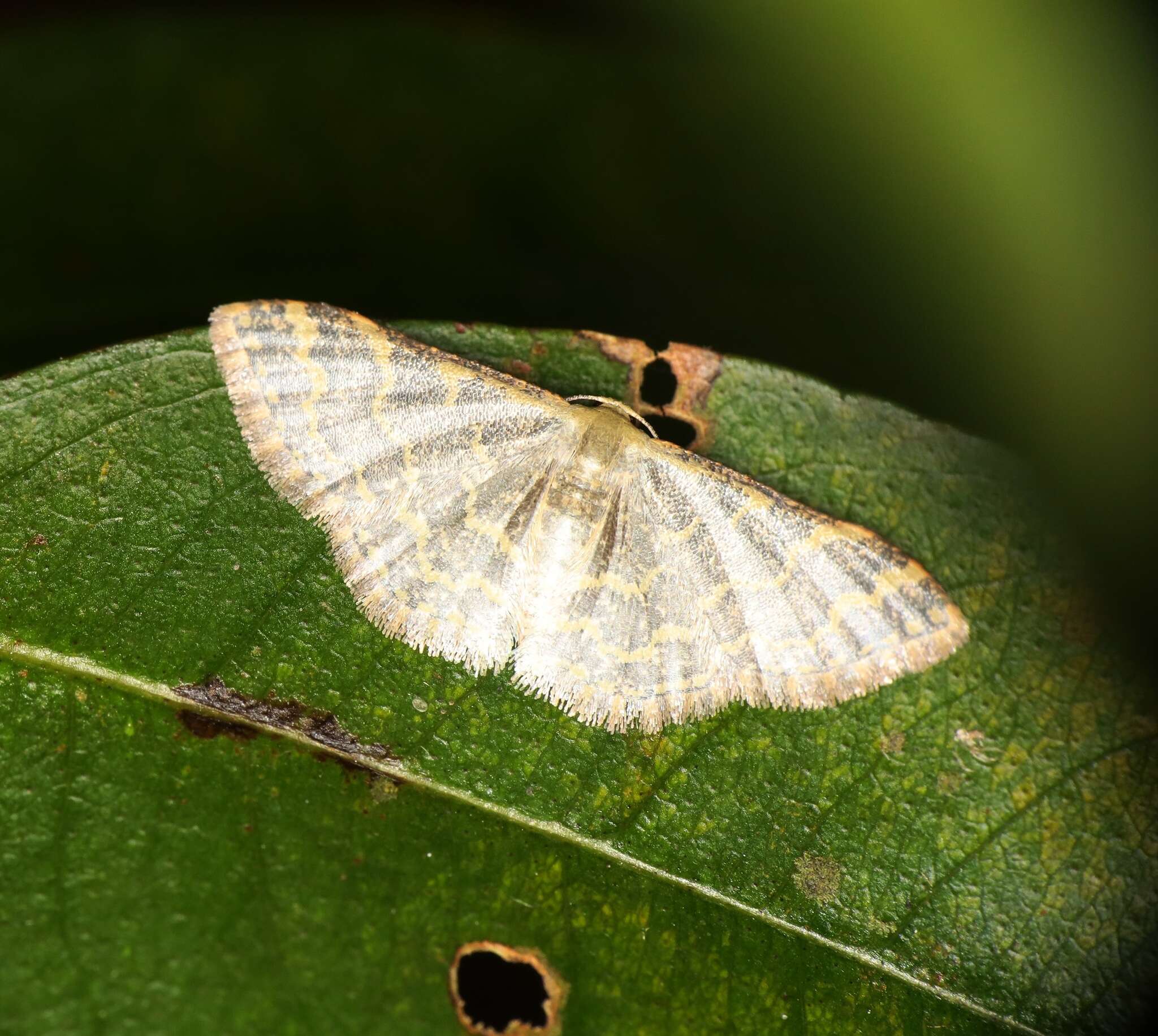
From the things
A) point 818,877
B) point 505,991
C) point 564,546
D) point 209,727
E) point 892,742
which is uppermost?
point 564,546

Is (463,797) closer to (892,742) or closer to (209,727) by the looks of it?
(209,727)

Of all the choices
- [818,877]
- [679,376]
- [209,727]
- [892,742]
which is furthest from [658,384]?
[209,727]

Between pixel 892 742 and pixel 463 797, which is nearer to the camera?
pixel 463 797

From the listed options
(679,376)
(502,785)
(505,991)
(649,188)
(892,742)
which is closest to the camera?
(505,991)

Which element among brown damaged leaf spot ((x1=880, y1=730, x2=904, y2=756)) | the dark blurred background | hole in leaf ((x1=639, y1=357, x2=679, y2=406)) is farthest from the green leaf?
the dark blurred background

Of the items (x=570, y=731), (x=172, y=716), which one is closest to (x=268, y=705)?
(x=172, y=716)

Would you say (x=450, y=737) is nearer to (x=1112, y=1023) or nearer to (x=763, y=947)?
(x=763, y=947)
